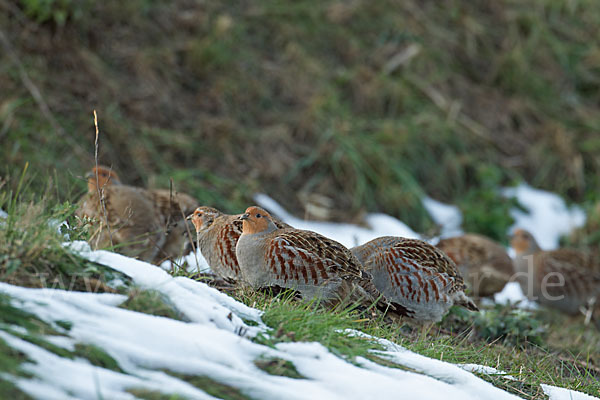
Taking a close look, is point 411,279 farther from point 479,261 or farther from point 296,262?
point 479,261

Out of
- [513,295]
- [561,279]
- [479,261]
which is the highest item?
[561,279]

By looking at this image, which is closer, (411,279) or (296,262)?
(296,262)

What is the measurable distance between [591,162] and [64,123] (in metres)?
6.42

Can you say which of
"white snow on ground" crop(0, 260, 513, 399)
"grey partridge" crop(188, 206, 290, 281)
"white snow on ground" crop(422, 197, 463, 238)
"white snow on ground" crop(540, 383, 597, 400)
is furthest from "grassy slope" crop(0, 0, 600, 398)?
"white snow on ground" crop(0, 260, 513, 399)

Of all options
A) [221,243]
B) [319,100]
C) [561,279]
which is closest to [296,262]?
[221,243]

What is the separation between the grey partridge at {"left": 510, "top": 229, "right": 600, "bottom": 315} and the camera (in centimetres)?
682

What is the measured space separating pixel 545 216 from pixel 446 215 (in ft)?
4.55

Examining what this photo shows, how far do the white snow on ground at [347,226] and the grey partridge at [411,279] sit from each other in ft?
8.14

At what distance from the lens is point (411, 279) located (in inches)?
170

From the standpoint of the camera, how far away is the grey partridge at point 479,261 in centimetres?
649

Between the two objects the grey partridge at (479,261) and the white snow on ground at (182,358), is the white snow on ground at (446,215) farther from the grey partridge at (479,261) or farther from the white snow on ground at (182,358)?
the white snow on ground at (182,358)

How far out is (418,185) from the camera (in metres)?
8.18

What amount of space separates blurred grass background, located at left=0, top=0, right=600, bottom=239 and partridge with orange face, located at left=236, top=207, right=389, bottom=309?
2427 mm

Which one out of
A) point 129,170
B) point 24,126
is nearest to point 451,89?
point 129,170
